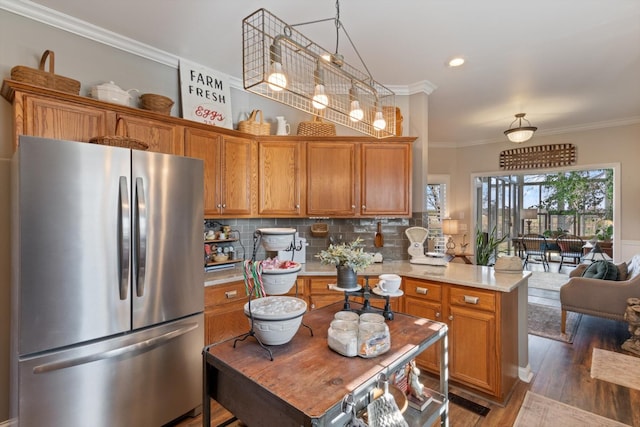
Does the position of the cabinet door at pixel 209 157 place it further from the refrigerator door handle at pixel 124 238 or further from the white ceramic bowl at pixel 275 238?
the white ceramic bowl at pixel 275 238

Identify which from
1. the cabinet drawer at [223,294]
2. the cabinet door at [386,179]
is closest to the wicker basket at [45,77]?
the cabinet drawer at [223,294]

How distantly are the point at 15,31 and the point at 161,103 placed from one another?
2.98ft

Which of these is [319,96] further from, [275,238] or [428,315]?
[428,315]

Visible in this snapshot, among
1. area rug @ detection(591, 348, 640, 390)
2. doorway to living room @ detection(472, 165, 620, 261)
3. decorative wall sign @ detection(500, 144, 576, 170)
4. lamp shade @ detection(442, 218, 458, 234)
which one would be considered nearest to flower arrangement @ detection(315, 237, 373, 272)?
area rug @ detection(591, 348, 640, 390)

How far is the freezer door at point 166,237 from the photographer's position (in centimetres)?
186

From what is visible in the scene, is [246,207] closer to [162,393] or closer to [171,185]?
[171,185]

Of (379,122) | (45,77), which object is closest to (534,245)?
(379,122)

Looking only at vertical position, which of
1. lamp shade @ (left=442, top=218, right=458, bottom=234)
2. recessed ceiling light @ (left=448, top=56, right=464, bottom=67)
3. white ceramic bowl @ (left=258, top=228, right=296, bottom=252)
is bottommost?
lamp shade @ (left=442, top=218, right=458, bottom=234)

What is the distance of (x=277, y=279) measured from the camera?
1326mm

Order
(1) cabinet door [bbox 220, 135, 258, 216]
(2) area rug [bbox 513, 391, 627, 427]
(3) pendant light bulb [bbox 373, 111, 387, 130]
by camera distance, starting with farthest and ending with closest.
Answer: (1) cabinet door [bbox 220, 135, 258, 216], (2) area rug [bbox 513, 391, 627, 427], (3) pendant light bulb [bbox 373, 111, 387, 130]

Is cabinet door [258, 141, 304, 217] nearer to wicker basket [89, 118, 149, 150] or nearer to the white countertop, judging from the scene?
the white countertop

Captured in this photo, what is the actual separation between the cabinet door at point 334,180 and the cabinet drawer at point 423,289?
89 cm

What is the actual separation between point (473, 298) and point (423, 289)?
0.41 metres

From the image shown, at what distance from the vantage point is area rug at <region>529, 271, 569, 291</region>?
5836 millimetres
